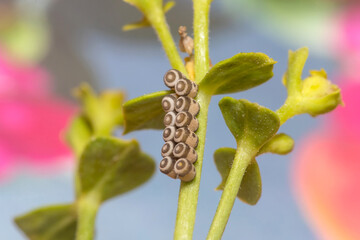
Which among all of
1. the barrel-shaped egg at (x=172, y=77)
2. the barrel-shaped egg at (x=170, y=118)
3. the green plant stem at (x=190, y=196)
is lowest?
the green plant stem at (x=190, y=196)

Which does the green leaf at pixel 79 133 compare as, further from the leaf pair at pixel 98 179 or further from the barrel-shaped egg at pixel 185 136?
the barrel-shaped egg at pixel 185 136

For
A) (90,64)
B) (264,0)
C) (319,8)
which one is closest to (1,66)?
(90,64)

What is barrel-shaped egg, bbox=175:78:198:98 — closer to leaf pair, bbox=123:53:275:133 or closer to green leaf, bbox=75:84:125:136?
leaf pair, bbox=123:53:275:133

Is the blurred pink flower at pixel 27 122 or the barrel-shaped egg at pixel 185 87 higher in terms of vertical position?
the blurred pink flower at pixel 27 122

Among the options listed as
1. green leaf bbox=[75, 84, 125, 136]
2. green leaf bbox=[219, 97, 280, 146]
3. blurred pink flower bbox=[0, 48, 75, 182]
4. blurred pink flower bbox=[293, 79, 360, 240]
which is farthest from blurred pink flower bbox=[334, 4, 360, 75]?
green leaf bbox=[219, 97, 280, 146]

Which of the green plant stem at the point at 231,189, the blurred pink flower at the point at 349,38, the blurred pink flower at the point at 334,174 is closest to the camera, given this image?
the green plant stem at the point at 231,189

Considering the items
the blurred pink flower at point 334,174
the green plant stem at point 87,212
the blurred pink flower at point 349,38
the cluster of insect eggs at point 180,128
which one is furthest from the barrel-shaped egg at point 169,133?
the blurred pink flower at point 349,38
